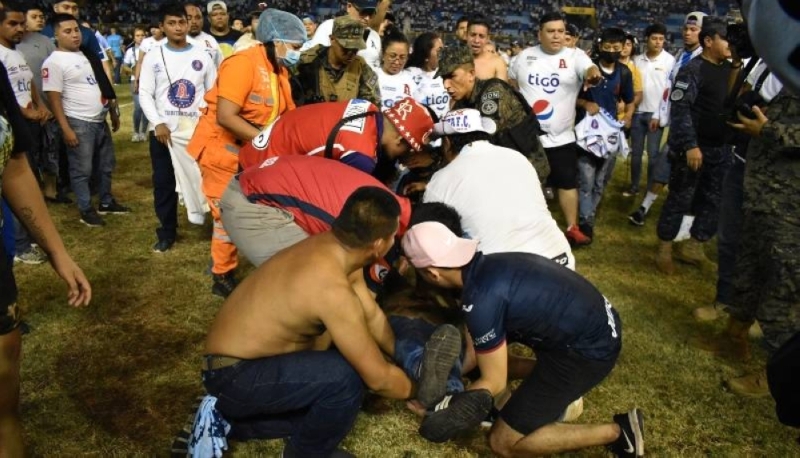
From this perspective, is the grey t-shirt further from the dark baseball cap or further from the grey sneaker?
the dark baseball cap

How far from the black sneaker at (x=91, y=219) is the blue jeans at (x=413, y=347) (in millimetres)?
4134

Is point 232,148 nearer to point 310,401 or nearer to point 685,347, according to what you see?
point 310,401

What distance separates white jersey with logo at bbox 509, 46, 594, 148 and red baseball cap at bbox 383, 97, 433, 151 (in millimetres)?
2430

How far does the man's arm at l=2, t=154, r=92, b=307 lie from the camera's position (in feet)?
7.09

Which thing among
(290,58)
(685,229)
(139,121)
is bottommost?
(139,121)

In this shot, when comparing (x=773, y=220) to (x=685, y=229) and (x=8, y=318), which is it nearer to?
(x=685, y=229)

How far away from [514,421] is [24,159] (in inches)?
91.8

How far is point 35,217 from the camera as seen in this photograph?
7.27 feet

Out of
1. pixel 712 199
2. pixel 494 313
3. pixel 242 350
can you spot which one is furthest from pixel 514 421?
pixel 712 199

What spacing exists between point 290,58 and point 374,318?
7.27 ft

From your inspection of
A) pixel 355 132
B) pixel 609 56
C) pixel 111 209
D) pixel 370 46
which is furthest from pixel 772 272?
pixel 111 209

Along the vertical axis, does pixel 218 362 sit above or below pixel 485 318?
below

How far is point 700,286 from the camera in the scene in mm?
5027

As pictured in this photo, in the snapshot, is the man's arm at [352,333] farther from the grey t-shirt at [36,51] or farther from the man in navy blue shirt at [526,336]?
the grey t-shirt at [36,51]
